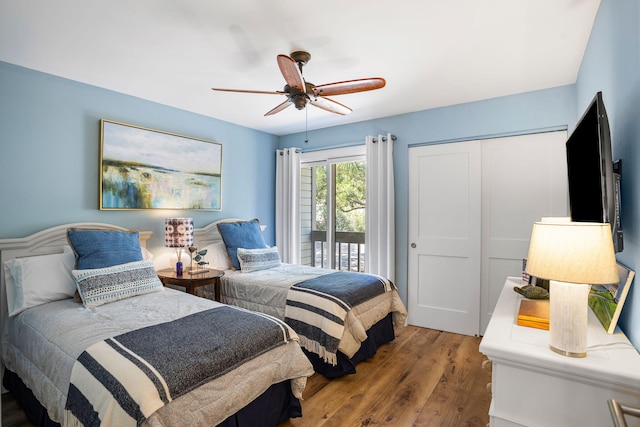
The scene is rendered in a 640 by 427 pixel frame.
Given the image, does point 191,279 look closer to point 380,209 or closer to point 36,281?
point 36,281

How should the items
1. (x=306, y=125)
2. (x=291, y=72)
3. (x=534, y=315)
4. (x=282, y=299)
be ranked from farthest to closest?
(x=306, y=125) → (x=282, y=299) → (x=291, y=72) → (x=534, y=315)

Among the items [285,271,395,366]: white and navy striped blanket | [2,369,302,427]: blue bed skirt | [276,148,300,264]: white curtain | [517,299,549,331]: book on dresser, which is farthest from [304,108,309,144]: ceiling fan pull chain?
[517,299,549,331]: book on dresser

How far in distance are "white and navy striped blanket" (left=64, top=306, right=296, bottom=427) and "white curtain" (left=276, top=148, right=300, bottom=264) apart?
9.11 ft

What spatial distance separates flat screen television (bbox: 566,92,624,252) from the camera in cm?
137

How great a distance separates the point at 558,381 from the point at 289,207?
3829 millimetres

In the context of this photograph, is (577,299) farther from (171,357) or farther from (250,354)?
(171,357)

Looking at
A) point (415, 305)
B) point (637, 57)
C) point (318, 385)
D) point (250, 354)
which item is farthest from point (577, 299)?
point (415, 305)

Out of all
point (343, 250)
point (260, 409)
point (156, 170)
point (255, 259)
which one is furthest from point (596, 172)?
point (156, 170)

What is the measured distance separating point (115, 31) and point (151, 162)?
4.99 feet

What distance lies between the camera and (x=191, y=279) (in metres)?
2.99

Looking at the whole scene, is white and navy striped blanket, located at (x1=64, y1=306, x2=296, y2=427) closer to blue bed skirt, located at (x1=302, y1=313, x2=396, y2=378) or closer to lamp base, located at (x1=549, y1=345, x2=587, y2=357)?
blue bed skirt, located at (x1=302, y1=313, x2=396, y2=378)

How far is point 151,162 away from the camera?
3414 mm

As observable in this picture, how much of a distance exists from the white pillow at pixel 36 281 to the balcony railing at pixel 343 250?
9.58ft

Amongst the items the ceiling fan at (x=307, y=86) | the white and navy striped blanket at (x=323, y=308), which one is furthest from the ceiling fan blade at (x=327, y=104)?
the white and navy striped blanket at (x=323, y=308)
